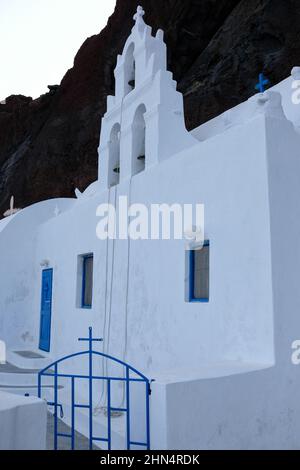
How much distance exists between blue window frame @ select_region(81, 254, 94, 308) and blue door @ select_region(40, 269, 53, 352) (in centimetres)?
149

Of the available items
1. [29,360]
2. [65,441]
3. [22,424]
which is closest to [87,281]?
[29,360]

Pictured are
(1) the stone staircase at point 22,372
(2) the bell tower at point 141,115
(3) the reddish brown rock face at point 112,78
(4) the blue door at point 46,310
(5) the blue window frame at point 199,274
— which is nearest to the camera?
(5) the blue window frame at point 199,274

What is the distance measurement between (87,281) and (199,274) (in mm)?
3251

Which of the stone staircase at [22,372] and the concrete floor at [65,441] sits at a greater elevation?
the stone staircase at [22,372]

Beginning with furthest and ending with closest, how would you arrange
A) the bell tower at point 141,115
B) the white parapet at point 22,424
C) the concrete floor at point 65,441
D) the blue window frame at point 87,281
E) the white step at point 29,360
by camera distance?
the white step at point 29,360 → the blue window frame at point 87,281 → the bell tower at point 141,115 → the concrete floor at point 65,441 → the white parapet at point 22,424

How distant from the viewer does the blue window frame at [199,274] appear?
5242 millimetres

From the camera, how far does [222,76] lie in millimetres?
16594

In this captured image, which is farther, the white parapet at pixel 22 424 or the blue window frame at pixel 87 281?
the blue window frame at pixel 87 281

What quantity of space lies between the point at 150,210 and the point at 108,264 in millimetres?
1334

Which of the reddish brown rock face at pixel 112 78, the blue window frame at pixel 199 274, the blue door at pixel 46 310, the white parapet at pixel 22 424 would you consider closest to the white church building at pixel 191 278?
the blue window frame at pixel 199 274

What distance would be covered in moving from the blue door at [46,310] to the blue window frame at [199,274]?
4730 millimetres

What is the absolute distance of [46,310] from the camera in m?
9.59

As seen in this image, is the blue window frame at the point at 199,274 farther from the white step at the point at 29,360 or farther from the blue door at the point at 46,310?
the blue door at the point at 46,310

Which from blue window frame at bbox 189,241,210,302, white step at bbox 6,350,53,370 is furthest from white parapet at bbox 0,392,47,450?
white step at bbox 6,350,53,370
